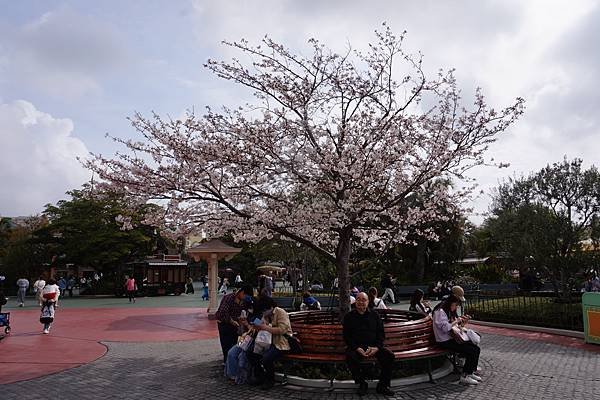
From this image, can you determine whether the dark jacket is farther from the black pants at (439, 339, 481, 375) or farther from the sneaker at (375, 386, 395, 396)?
the black pants at (439, 339, 481, 375)

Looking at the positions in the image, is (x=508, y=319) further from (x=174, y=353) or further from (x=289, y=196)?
(x=174, y=353)

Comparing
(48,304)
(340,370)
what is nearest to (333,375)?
(340,370)

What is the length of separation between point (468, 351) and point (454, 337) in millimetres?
316

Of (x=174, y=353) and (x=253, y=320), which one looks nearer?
(x=253, y=320)

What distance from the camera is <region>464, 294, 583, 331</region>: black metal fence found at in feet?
43.1

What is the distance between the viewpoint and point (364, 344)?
699cm

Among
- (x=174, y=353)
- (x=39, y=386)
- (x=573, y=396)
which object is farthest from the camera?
(x=174, y=353)

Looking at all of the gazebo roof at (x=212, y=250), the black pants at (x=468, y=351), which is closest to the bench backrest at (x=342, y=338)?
the black pants at (x=468, y=351)

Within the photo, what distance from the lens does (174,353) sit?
35.0 feet

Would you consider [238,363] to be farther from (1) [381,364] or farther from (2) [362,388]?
(1) [381,364]

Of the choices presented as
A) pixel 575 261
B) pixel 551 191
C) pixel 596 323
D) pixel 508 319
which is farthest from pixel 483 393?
pixel 551 191

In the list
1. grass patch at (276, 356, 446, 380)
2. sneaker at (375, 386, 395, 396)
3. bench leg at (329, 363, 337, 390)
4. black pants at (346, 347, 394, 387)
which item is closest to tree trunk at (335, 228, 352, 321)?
grass patch at (276, 356, 446, 380)

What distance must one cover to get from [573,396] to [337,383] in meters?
3.30

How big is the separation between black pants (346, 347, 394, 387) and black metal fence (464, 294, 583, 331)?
27.3 ft
